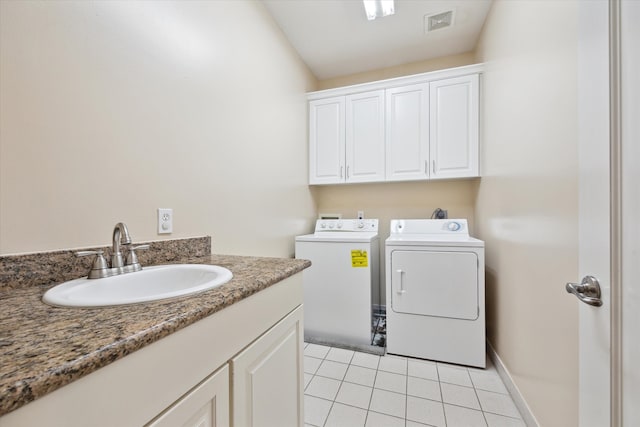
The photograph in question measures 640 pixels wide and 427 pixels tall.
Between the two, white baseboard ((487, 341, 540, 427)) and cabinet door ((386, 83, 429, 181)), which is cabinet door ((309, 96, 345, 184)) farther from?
white baseboard ((487, 341, 540, 427))

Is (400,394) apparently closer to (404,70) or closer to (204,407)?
(204,407)

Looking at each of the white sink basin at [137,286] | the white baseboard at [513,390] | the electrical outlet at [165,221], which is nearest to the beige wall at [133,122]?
the electrical outlet at [165,221]

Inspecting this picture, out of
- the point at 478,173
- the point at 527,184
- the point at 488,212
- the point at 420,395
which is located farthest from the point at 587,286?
the point at 478,173

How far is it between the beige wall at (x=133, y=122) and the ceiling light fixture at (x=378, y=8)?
30.6 inches

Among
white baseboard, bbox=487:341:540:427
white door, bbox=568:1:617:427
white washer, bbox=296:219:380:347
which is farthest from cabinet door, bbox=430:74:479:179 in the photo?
white door, bbox=568:1:617:427

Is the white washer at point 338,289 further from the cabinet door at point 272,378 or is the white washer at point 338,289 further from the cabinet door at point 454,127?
the cabinet door at point 272,378

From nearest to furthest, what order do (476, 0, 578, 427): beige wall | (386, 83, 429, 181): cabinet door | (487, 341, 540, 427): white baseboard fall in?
(476, 0, 578, 427): beige wall, (487, 341, 540, 427): white baseboard, (386, 83, 429, 181): cabinet door

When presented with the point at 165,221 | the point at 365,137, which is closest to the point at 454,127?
the point at 365,137

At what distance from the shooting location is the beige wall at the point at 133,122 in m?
0.76

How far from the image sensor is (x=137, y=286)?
89 cm

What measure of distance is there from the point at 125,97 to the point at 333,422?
69.9 inches

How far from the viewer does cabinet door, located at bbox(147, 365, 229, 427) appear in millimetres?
524

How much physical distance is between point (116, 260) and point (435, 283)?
6.18ft

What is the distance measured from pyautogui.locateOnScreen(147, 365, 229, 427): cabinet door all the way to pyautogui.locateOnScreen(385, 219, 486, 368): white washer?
1.58m
